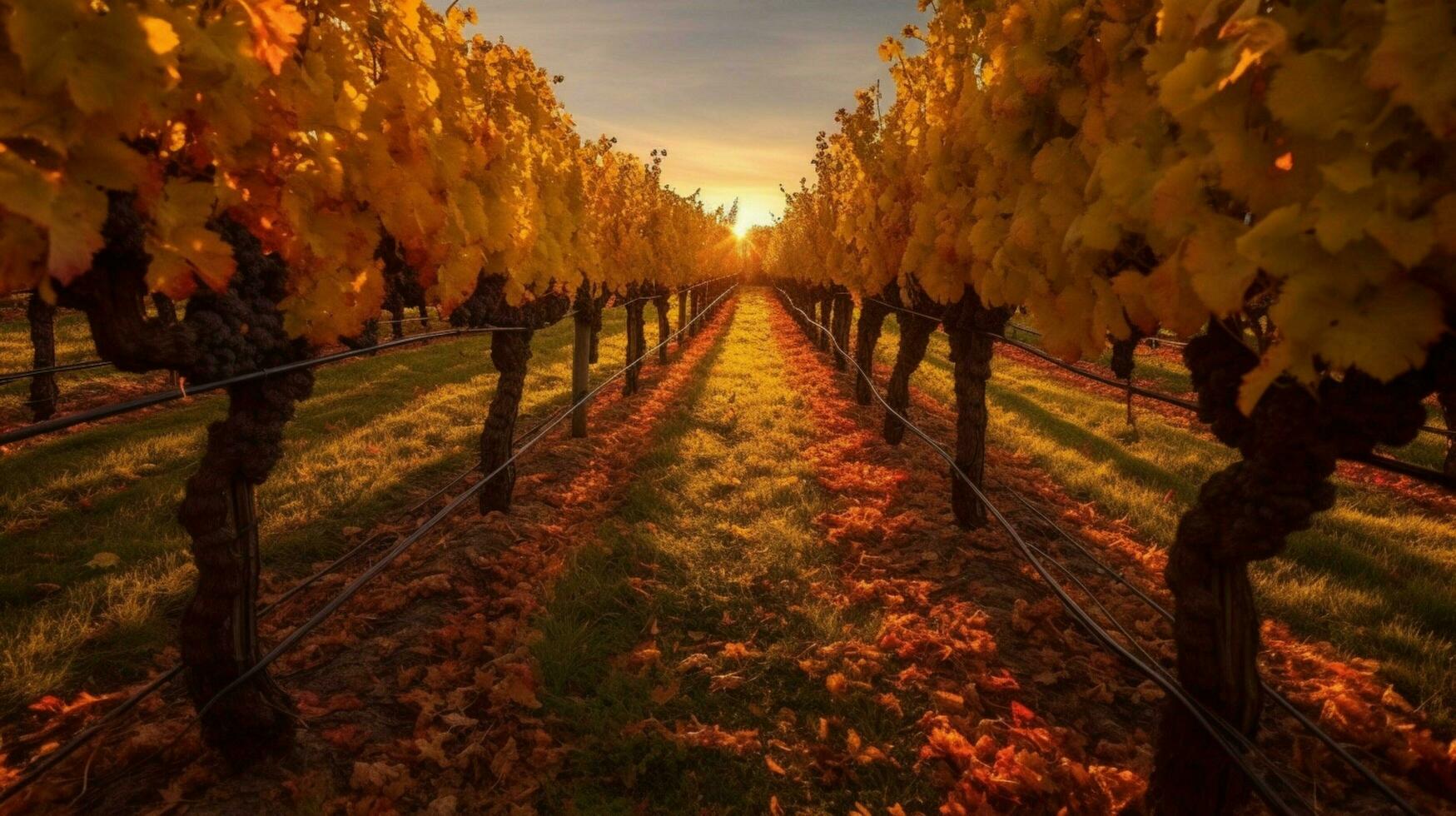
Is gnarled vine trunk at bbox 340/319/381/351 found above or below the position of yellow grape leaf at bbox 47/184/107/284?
below

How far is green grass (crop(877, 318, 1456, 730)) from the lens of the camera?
4.05m

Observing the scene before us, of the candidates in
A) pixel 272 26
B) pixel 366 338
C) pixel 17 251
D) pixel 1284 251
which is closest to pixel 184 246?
pixel 17 251

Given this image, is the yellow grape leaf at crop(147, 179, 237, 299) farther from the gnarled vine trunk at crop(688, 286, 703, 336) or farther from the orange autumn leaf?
the gnarled vine trunk at crop(688, 286, 703, 336)

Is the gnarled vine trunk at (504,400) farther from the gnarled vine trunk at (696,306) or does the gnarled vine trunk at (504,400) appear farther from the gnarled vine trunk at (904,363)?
the gnarled vine trunk at (696,306)

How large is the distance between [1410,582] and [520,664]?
670 centimetres

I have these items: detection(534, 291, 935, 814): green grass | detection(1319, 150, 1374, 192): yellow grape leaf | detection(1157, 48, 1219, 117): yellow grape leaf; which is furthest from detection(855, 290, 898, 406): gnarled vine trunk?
detection(1319, 150, 1374, 192): yellow grape leaf

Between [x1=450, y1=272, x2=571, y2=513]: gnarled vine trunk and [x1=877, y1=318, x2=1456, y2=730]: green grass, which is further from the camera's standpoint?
[x1=450, y1=272, x2=571, y2=513]: gnarled vine trunk

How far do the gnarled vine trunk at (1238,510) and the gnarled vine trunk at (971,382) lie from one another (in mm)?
2809

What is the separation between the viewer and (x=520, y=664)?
3.69 metres

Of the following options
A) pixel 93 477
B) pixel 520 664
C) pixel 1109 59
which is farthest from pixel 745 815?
pixel 93 477

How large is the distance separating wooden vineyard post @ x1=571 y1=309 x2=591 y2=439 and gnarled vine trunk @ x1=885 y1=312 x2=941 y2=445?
13.3 feet

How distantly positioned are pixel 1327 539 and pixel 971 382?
357 cm

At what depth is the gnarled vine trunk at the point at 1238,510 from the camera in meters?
1.83

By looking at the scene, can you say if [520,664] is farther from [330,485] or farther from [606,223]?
[606,223]
